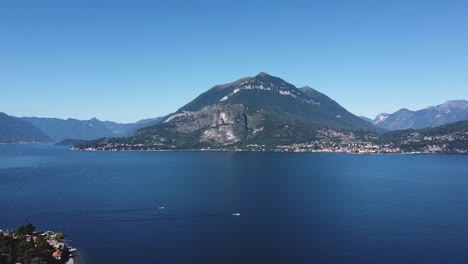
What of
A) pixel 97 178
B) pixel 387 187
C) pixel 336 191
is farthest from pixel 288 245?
pixel 97 178

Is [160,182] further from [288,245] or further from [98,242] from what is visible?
[288,245]

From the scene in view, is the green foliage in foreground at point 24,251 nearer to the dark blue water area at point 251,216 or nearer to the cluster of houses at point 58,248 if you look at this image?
the cluster of houses at point 58,248

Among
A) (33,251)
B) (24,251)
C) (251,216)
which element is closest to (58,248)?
(24,251)

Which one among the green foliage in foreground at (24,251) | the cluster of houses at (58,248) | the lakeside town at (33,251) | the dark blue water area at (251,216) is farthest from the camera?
the dark blue water area at (251,216)

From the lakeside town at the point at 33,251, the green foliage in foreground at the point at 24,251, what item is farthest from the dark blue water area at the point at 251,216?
the green foliage in foreground at the point at 24,251

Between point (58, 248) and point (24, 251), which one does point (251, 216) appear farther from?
point (24, 251)

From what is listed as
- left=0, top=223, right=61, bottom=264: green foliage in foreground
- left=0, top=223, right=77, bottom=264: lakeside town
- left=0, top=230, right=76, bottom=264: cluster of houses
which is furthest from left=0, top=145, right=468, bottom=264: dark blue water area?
left=0, top=223, right=61, bottom=264: green foliage in foreground

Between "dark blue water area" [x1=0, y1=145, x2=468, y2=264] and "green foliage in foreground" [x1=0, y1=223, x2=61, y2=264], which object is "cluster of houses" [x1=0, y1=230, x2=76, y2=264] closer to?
"green foliage in foreground" [x1=0, y1=223, x2=61, y2=264]

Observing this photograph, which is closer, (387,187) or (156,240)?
(156,240)
